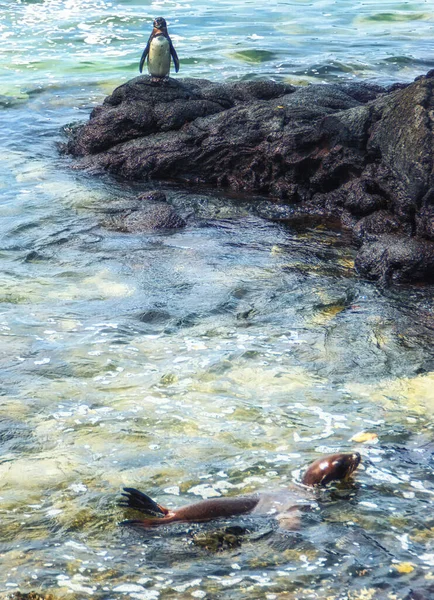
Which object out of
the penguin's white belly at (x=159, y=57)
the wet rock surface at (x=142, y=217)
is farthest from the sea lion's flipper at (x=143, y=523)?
the penguin's white belly at (x=159, y=57)

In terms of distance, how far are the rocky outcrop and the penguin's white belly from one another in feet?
1.34

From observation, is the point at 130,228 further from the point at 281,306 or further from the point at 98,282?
the point at 281,306

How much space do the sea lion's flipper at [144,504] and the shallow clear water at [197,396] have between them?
0.12 metres

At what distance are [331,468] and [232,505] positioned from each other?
579 millimetres

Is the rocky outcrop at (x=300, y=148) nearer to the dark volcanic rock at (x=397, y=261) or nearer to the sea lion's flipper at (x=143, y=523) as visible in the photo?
the dark volcanic rock at (x=397, y=261)

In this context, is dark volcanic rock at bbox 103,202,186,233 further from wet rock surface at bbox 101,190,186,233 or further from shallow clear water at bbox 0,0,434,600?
shallow clear water at bbox 0,0,434,600

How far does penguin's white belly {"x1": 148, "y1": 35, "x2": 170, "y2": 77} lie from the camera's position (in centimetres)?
1168

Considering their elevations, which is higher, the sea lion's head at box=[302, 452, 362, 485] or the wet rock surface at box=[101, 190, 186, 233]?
the wet rock surface at box=[101, 190, 186, 233]

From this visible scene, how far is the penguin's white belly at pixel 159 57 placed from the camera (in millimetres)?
11680

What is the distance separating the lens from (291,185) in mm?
9656

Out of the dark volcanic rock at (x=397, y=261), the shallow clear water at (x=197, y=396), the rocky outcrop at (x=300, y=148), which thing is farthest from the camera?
the rocky outcrop at (x=300, y=148)

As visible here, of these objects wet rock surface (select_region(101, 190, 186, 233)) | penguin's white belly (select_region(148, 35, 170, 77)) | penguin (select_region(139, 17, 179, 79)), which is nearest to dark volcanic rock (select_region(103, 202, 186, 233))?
wet rock surface (select_region(101, 190, 186, 233))

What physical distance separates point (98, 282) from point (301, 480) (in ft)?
11.4

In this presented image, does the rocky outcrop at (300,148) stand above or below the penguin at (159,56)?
below
